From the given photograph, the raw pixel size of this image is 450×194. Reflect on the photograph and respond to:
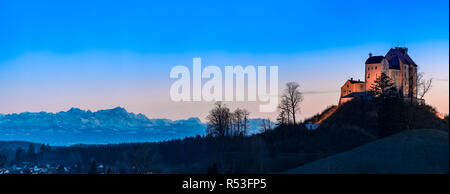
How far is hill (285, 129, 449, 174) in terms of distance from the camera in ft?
177

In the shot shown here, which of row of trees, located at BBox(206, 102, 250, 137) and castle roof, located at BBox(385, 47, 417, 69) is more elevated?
castle roof, located at BBox(385, 47, 417, 69)

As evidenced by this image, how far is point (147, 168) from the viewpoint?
4003 inches

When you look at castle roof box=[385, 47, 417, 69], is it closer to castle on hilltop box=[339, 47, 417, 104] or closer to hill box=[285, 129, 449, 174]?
castle on hilltop box=[339, 47, 417, 104]

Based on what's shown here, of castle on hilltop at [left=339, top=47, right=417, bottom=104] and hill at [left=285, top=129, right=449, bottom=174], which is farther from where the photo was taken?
castle on hilltop at [left=339, top=47, right=417, bottom=104]

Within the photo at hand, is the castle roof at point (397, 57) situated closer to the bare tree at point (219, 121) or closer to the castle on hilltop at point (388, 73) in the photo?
the castle on hilltop at point (388, 73)

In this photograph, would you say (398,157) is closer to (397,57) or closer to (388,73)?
(388,73)

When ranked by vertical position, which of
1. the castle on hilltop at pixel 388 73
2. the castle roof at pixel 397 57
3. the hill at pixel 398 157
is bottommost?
the hill at pixel 398 157

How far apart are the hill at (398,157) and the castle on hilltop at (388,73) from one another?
50508 millimetres

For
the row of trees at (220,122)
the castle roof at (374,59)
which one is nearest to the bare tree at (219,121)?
the row of trees at (220,122)

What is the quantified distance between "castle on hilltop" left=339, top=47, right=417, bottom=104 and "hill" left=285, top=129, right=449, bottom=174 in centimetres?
5051

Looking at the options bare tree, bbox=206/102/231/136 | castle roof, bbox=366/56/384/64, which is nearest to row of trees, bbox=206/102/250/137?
bare tree, bbox=206/102/231/136

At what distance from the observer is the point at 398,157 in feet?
188

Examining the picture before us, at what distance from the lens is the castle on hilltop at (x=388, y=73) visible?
114 metres

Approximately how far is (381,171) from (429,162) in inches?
252
